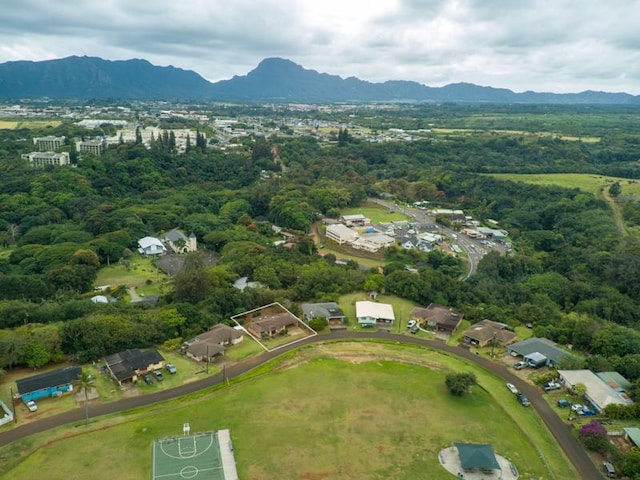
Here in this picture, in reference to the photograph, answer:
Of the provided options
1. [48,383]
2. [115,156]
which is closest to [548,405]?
[48,383]

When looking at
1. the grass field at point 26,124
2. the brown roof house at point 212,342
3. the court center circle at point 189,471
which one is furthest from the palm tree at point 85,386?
the grass field at point 26,124

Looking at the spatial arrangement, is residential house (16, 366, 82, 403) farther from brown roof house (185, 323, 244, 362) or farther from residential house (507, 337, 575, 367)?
residential house (507, 337, 575, 367)

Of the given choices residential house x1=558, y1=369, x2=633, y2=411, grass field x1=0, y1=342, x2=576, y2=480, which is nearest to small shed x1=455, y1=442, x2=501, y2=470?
grass field x1=0, y1=342, x2=576, y2=480

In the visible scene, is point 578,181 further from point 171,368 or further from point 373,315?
point 171,368

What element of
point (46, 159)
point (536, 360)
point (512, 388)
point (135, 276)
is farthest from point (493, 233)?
point (46, 159)

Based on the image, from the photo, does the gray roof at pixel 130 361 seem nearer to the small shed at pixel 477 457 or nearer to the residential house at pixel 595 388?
the small shed at pixel 477 457
